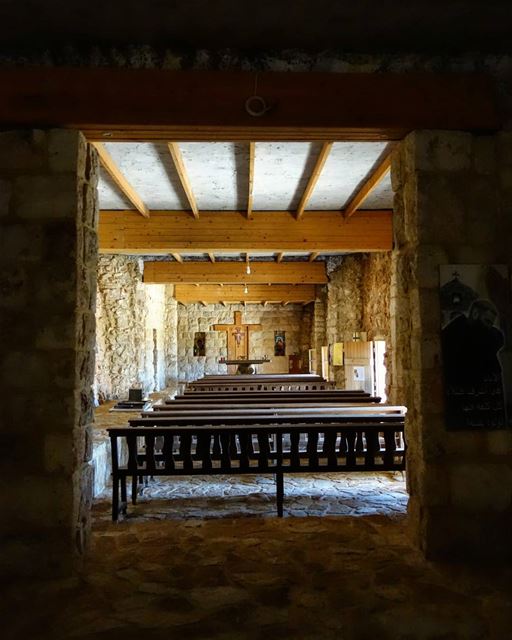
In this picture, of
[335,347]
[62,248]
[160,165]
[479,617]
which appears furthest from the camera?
[335,347]

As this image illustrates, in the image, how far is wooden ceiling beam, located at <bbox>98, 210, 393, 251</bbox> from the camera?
698 cm

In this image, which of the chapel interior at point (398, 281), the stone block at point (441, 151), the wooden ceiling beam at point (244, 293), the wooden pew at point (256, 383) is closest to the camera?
the chapel interior at point (398, 281)

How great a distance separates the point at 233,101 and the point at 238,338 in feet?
43.8

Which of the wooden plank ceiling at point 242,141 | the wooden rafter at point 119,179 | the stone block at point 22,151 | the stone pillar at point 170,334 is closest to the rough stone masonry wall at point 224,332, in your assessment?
the stone pillar at point 170,334

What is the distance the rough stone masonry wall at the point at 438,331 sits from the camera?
108 inches

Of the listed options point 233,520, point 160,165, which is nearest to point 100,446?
point 233,520

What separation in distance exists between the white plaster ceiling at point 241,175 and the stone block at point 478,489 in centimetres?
296

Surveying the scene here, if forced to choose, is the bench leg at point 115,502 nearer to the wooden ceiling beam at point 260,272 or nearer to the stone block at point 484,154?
the stone block at point 484,154

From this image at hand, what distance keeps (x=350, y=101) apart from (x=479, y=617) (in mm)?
2648

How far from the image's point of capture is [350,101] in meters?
2.82

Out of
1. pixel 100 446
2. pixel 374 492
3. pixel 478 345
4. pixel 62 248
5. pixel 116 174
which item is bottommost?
pixel 374 492

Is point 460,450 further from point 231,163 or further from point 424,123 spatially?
point 231,163

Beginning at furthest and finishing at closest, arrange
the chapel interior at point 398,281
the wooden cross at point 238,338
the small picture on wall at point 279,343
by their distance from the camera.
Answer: the small picture on wall at point 279,343 < the wooden cross at point 238,338 < the chapel interior at point 398,281

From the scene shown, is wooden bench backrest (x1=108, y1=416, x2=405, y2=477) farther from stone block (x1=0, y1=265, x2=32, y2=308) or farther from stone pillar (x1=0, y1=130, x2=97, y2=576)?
stone block (x1=0, y1=265, x2=32, y2=308)
